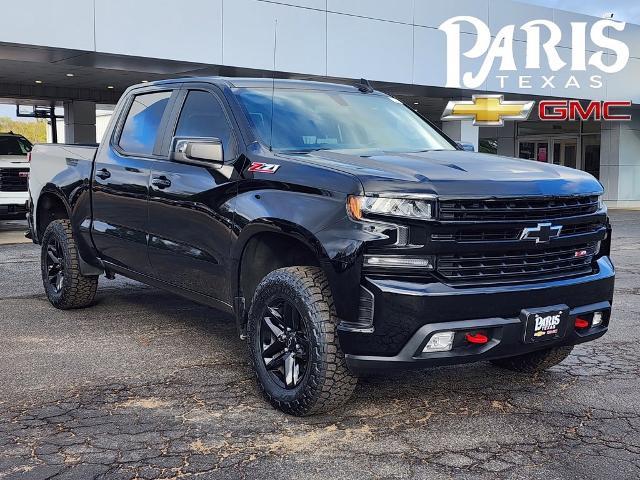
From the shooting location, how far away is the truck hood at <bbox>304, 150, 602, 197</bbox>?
3850mm

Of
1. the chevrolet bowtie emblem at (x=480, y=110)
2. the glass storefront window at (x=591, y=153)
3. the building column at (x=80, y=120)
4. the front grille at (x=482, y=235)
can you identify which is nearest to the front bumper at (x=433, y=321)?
the front grille at (x=482, y=235)

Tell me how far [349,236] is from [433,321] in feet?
1.92

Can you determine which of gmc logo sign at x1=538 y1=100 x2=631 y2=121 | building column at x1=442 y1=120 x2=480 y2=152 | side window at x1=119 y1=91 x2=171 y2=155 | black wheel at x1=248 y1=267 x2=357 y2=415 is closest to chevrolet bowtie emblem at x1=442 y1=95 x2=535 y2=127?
building column at x1=442 y1=120 x2=480 y2=152

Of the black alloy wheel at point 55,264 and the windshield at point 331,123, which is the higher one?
the windshield at point 331,123

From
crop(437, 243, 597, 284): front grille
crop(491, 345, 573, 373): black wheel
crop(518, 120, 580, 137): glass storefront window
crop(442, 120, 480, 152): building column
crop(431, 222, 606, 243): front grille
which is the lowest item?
crop(491, 345, 573, 373): black wheel

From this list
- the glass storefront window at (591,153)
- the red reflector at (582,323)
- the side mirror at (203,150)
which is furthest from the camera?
the glass storefront window at (591,153)

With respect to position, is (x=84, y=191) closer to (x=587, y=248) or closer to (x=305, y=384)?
(x=305, y=384)

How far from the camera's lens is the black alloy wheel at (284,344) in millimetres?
A: 4211

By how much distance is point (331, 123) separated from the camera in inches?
201

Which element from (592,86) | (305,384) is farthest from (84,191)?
(592,86)

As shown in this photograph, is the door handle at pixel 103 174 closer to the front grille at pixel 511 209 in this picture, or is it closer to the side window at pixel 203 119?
the side window at pixel 203 119

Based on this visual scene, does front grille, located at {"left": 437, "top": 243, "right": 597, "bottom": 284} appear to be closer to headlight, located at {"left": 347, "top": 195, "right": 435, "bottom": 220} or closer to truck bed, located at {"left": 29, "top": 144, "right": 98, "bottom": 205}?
headlight, located at {"left": 347, "top": 195, "right": 435, "bottom": 220}

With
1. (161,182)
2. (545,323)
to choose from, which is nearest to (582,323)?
(545,323)

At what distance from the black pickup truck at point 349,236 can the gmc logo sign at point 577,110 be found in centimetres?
2182
